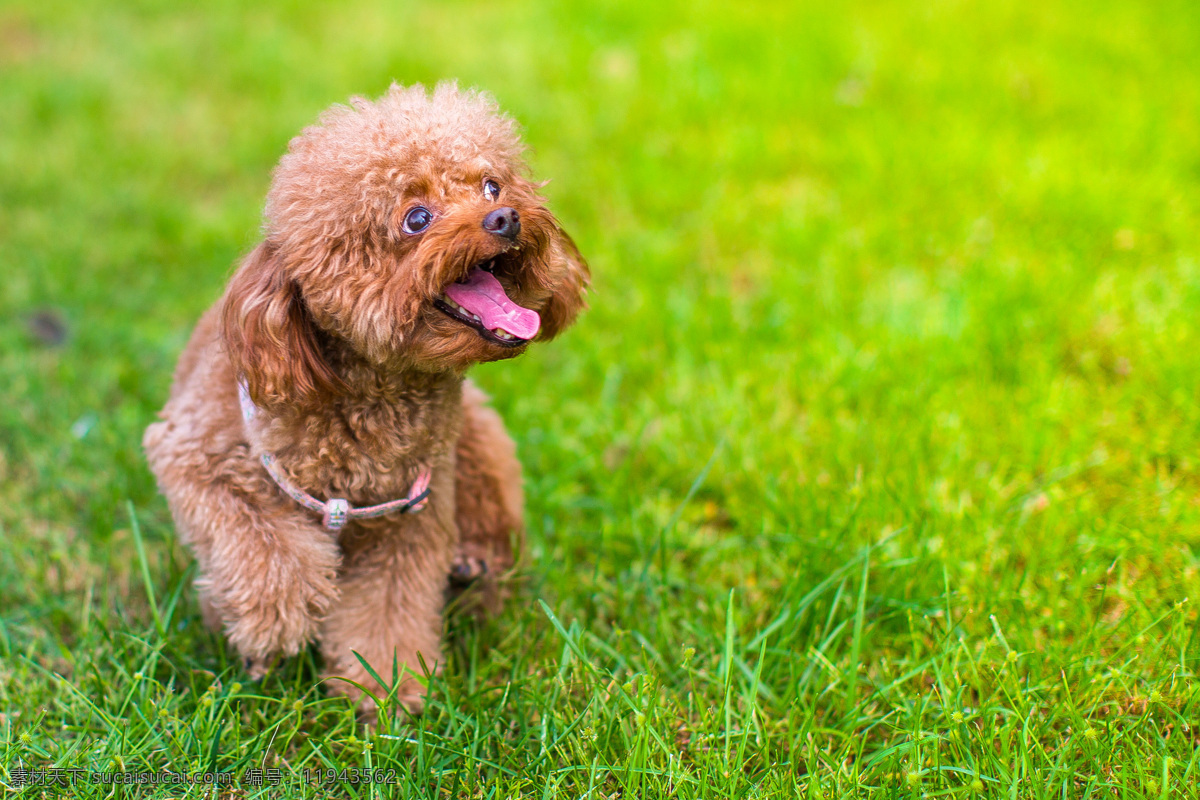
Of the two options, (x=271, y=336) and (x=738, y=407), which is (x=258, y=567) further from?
(x=738, y=407)

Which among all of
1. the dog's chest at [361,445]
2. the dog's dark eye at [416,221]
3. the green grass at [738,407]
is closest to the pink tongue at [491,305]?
the dog's dark eye at [416,221]

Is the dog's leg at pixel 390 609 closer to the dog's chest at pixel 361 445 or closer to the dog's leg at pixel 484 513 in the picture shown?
the dog's chest at pixel 361 445

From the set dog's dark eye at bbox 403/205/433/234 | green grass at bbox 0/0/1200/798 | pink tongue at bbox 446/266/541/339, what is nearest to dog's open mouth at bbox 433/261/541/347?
pink tongue at bbox 446/266/541/339

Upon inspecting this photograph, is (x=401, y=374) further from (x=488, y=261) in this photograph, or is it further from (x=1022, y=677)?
(x=1022, y=677)

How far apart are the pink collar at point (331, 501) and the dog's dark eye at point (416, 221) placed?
52 centimetres

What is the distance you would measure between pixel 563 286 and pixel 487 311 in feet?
0.94

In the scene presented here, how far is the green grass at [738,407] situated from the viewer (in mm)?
2203

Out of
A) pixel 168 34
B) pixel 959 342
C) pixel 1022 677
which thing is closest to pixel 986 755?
pixel 1022 677

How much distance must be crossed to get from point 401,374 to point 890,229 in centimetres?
281

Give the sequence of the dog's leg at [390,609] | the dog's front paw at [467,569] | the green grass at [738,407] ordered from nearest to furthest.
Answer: the green grass at [738,407] → the dog's leg at [390,609] → the dog's front paw at [467,569]

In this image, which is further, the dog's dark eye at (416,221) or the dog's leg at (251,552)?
the dog's leg at (251,552)

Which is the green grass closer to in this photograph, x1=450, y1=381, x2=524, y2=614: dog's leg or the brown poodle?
x1=450, y1=381, x2=524, y2=614: dog's leg

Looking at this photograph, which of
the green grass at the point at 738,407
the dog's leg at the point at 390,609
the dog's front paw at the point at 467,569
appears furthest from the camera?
the dog's front paw at the point at 467,569

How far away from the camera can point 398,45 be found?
6105 millimetres
